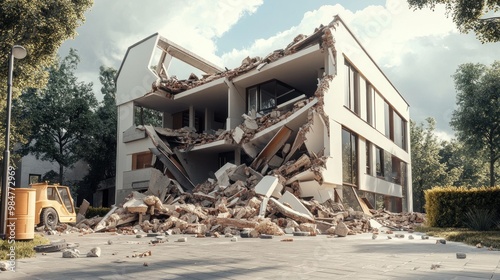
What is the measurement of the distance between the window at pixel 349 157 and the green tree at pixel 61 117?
18.6 metres

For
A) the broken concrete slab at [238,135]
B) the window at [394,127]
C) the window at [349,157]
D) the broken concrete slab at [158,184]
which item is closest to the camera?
the window at [349,157]

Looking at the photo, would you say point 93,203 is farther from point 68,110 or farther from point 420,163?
point 420,163

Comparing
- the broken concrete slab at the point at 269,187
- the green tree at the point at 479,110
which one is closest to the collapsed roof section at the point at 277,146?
the broken concrete slab at the point at 269,187

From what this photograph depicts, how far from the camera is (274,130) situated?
68.8 ft

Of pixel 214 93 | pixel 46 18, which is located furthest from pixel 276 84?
pixel 46 18

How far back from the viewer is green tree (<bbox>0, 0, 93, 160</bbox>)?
48.6 ft

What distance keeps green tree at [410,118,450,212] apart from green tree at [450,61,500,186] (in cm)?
935

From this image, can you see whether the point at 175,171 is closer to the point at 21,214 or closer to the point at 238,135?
the point at 238,135

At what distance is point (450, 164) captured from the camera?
5359cm

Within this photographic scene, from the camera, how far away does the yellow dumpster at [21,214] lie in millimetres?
8742

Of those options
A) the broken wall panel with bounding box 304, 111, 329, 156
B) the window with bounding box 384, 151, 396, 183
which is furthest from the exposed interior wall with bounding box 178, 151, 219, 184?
the window with bounding box 384, 151, 396, 183

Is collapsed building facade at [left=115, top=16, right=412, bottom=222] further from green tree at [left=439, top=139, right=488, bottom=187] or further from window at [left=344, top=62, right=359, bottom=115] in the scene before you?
green tree at [left=439, top=139, right=488, bottom=187]

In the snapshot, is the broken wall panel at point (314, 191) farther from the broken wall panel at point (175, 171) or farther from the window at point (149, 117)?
the window at point (149, 117)

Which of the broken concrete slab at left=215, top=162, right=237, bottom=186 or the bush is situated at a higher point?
the broken concrete slab at left=215, top=162, right=237, bottom=186
